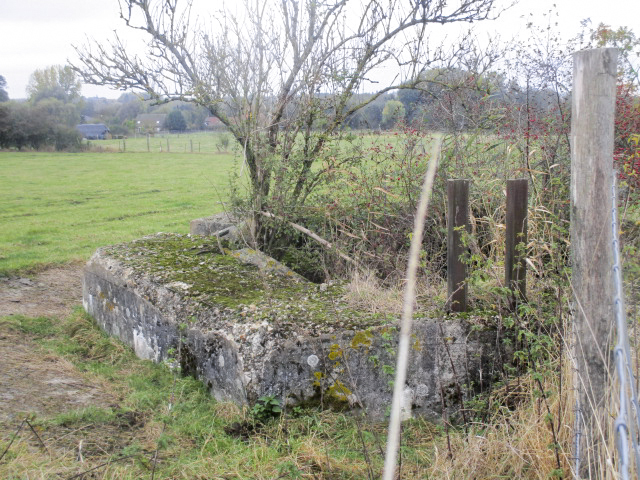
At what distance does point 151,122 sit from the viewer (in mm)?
61062

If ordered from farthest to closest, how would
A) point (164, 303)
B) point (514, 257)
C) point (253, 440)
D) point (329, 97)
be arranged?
point (329, 97)
point (164, 303)
point (514, 257)
point (253, 440)

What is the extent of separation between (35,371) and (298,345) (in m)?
2.36

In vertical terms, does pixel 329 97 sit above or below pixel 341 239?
above

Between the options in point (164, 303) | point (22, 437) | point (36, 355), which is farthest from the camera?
point (36, 355)

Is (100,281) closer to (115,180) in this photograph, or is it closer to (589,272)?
(589,272)

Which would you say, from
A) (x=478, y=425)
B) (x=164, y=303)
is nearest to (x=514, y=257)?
(x=478, y=425)

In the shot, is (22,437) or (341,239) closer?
(22,437)

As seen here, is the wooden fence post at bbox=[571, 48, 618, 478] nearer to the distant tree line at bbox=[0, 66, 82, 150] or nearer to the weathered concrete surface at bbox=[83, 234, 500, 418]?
the weathered concrete surface at bbox=[83, 234, 500, 418]

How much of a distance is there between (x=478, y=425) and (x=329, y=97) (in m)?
4.18

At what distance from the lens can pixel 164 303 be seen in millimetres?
4836

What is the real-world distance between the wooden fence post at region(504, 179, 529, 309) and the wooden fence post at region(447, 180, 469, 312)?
296 mm

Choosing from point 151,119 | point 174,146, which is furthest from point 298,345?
point 151,119

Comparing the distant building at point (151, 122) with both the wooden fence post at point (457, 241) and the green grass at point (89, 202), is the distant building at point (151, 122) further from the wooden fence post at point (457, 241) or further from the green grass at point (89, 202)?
the wooden fence post at point (457, 241)

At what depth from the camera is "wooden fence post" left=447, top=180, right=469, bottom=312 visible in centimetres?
393
